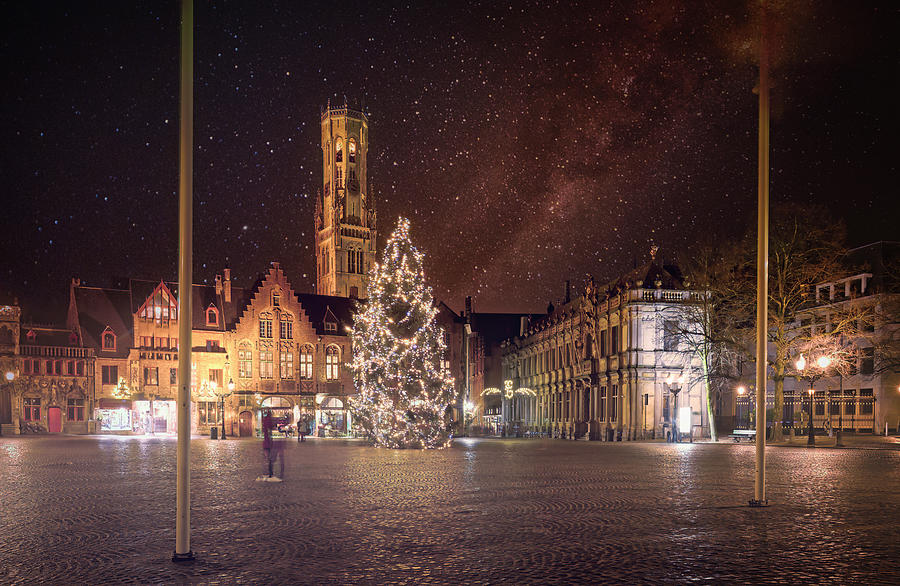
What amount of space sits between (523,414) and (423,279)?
51.8 meters

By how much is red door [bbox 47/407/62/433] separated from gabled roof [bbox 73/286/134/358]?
6039mm

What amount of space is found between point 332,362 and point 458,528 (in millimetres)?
67396

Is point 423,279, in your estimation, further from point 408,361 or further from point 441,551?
point 441,551

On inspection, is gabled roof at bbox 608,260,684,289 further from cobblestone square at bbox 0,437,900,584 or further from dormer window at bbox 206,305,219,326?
cobblestone square at bbox 0,437,900,584

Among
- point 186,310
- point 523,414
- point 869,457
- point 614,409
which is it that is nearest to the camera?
point 186,310

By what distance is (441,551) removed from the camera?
995 centimetres

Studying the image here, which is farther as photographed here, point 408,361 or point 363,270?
point 363,270

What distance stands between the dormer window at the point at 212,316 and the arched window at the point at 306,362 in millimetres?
8326

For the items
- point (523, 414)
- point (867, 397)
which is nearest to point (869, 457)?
point (867, 397)

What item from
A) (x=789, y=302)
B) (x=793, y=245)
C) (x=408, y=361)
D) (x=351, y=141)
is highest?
(x=351, y=141)

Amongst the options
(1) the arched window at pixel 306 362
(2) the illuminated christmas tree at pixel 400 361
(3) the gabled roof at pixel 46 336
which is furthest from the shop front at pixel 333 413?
(2) the illuminated christmas tree at pixel 400 361

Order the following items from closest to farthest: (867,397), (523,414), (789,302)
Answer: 1. (789,302)
2. (867,397)
3. (523,414)

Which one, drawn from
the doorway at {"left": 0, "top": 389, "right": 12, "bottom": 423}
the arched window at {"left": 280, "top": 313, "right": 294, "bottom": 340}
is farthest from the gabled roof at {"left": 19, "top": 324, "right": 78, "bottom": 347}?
the arched window at {"left": 280, "top": 313, "right": 294, "bottom": 340}

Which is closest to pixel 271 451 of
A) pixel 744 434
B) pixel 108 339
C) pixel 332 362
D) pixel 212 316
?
pixel 744 434
